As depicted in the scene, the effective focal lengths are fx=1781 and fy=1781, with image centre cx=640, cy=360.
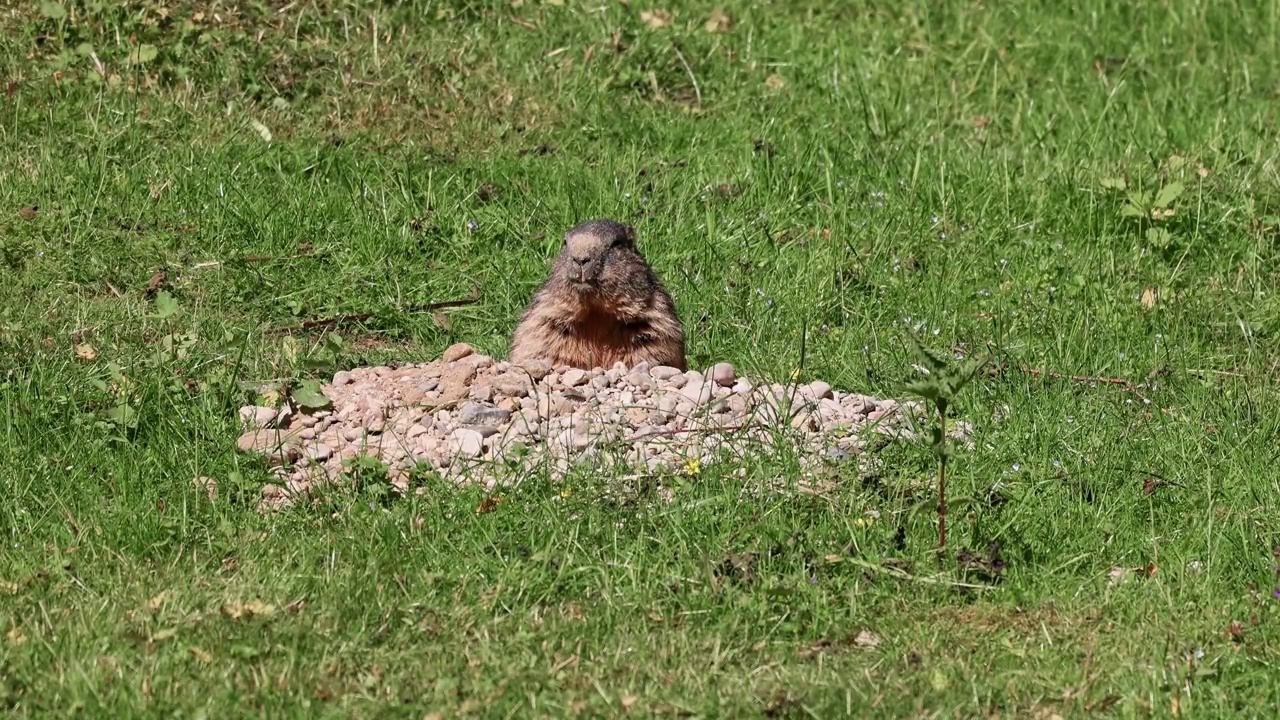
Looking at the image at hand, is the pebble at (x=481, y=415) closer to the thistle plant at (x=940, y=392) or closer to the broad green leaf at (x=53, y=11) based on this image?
the thistle plant at (x=940, y=392)

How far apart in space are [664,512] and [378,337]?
2.50 m

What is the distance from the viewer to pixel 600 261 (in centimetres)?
676

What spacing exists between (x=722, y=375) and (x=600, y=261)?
67cm

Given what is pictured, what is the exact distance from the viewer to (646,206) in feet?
27.9

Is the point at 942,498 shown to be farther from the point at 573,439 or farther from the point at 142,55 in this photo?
the point at 142,55

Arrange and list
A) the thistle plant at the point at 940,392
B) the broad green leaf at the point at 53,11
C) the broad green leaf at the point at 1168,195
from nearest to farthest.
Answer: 1. the thistle plant at the point at 940,392
2. the broad green leaf at the point at 1168,195
3. the broad green leaf at the point at 53,11

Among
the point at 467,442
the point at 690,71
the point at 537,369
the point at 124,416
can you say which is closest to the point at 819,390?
the point at 537,369

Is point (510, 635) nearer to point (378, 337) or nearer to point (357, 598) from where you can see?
point (357, 598)

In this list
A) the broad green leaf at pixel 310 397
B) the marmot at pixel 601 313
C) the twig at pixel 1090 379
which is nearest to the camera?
the broad green leaf at pixel 310 397

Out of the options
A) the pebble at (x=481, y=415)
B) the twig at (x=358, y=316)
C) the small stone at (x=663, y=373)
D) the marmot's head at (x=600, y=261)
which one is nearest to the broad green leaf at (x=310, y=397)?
the pebble at (x=481, y=415)

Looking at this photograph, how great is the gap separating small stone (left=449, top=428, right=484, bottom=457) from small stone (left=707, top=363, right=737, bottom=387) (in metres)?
0.94

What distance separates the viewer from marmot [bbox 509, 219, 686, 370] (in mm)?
6797

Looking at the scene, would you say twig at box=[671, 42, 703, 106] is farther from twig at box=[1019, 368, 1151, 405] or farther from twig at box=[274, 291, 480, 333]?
twig at box=[1019, 368, 1151, 405]

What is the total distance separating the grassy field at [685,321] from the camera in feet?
16.2
